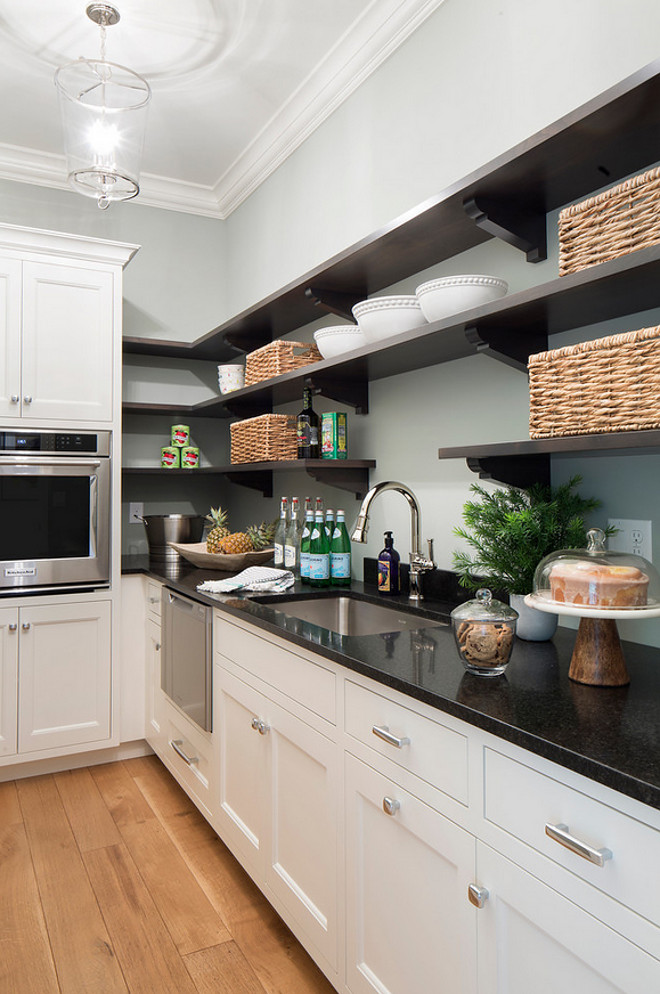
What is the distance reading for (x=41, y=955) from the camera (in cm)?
180

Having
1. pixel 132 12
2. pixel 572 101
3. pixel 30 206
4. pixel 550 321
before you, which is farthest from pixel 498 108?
pixel 30 206

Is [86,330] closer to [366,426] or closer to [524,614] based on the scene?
[366,426]

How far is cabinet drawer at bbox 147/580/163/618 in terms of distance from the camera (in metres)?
2.92

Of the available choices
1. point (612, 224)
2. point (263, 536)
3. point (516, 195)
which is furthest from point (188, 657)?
point (612, 224)

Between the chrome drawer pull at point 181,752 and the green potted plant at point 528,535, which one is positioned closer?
the green potted plant at point 528,535

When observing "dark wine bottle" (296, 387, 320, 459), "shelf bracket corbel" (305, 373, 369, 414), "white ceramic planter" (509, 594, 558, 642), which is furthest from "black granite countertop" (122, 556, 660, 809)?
"shelf bracket corbel" (305, 373, 369, 414)

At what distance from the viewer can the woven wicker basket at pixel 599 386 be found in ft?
3.79

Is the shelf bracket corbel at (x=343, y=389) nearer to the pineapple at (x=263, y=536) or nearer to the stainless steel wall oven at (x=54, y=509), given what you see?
the pineapple at (x=263, y=536)

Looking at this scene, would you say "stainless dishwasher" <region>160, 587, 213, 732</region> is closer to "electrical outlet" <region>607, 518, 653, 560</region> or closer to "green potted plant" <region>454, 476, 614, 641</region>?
"green potted plant" <region>454, 476, 614, 641</region>

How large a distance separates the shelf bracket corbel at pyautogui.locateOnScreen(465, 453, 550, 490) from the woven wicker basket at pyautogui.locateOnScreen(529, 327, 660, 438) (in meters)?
0.23

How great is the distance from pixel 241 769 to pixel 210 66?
253 cm

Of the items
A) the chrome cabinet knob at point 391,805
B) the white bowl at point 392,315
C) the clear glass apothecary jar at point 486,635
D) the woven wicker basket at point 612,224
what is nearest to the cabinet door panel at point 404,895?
the chrome cabinet knob at point 391,805

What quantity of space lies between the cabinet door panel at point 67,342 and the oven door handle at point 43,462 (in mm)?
180

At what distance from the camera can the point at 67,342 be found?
2.99m
